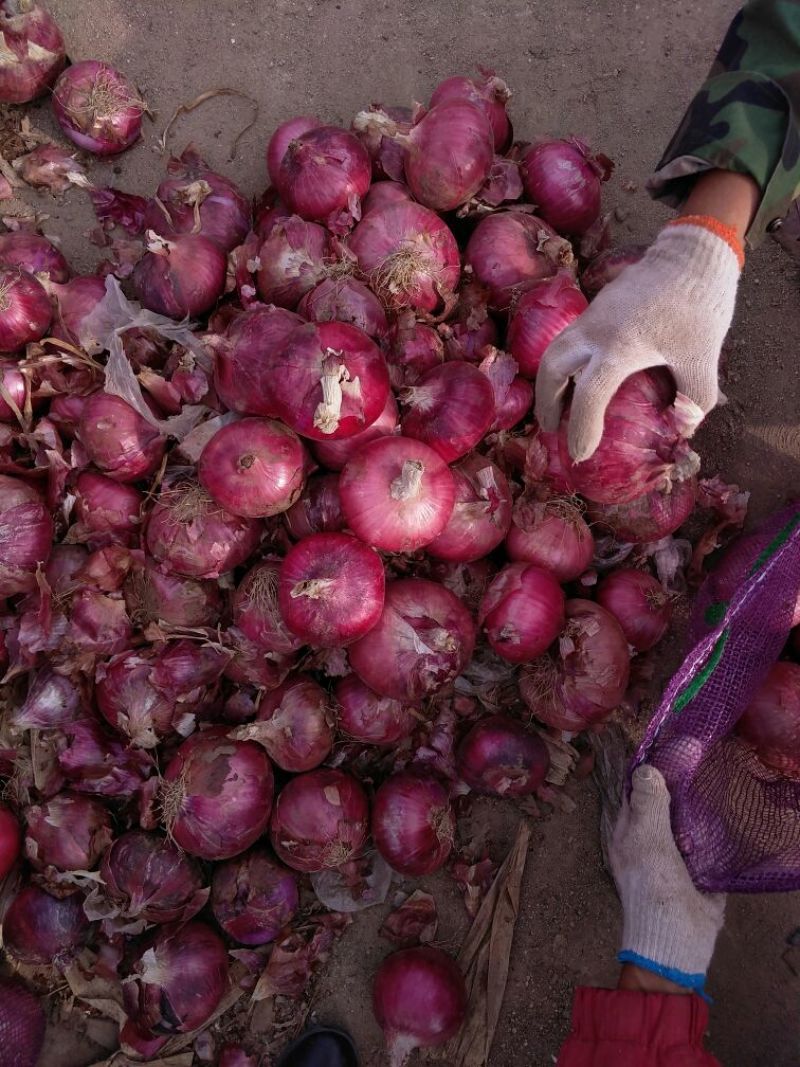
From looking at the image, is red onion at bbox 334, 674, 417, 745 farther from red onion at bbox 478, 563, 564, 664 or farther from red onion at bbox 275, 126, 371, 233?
red onion at bbox 275, 126, 371, 233

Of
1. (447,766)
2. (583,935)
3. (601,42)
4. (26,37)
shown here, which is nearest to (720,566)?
(447,766)

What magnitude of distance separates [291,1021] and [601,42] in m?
3.26

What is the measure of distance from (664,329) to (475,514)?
62 centimetres

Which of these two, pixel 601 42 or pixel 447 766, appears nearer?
pixel 447 766

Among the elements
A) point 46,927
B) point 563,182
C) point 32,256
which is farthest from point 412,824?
point 32,256

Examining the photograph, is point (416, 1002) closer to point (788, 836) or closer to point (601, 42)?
point (788, 836)

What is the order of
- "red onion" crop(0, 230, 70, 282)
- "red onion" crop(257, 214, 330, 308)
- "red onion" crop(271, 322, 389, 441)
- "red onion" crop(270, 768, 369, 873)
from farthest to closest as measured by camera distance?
"red onion" crop(0, 230, 70, 282) < "red onion" crop(257, 214, 330, 308) < "red onion" crop(270, 768, 369, 873) < "red onion" crop(271, 322, 389, 441)

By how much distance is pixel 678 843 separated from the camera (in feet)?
5.62

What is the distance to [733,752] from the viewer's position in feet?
6.42

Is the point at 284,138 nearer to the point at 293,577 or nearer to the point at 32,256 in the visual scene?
the point at 32,256

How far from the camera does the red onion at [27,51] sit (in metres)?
2.40

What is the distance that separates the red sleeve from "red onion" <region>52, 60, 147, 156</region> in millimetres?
2802

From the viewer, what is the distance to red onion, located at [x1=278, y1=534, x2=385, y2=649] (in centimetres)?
167

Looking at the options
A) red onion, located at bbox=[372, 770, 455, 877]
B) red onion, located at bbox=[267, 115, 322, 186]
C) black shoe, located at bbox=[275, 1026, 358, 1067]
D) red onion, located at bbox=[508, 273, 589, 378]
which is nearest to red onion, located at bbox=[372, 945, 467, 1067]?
black shoe, located at bbox=[275, 1026, 358, 1067]
